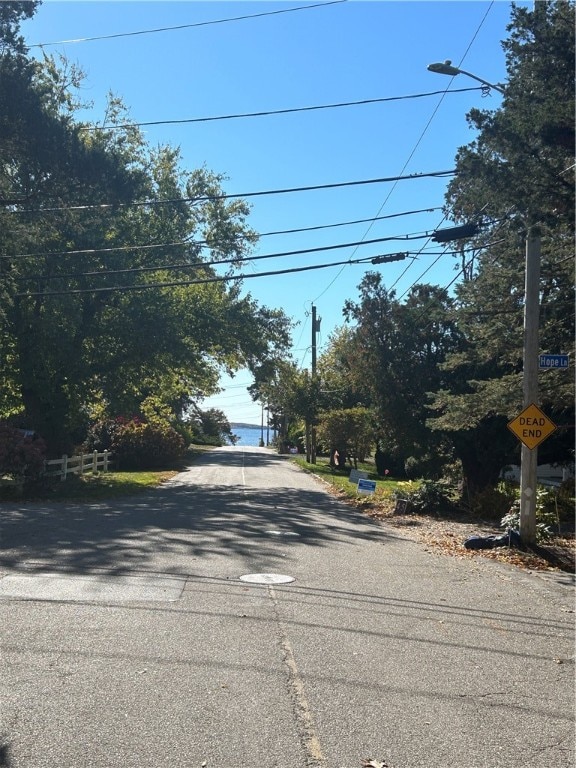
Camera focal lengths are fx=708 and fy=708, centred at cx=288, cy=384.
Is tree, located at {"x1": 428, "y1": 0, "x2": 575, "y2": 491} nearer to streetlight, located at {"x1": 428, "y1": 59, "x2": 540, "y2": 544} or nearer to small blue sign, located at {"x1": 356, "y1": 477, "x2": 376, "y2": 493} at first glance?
streetlight, located at {"x1": 428, "y1": 59, "x2": 540, "y2": 544}

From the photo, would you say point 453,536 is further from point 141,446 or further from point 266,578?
point 141,446

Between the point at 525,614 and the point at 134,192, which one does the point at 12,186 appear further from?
the point at 525,614

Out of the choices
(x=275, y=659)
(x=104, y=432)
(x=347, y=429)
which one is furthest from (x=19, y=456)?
(x=347, y=429)

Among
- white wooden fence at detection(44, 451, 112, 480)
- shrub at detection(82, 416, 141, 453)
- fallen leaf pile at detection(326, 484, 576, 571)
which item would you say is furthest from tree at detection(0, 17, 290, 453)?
fallen leaf pile at detection(326, 484, 576, 571)

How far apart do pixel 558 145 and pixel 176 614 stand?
7449mm

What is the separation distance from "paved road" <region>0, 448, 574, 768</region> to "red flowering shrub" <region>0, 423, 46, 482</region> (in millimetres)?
9083

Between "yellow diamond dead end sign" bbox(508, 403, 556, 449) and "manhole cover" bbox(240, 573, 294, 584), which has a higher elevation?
"yellow diamond dead end sign" bbox(508, 403, 556, 449)

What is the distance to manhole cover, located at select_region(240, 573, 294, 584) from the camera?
28.5ft

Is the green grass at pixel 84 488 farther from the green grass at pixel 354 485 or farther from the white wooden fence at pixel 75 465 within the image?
the green grass at pixel 354 485

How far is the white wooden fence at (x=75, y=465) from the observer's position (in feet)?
74.4

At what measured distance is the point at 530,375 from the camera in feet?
39.2

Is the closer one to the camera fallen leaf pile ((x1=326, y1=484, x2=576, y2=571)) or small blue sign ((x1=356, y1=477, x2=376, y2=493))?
fallen leaf pile ((x1=326, y1=484, x2=576, y2=571))

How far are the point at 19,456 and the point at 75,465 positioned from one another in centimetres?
637

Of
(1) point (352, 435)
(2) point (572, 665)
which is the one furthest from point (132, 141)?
(2) point (572, 665)
